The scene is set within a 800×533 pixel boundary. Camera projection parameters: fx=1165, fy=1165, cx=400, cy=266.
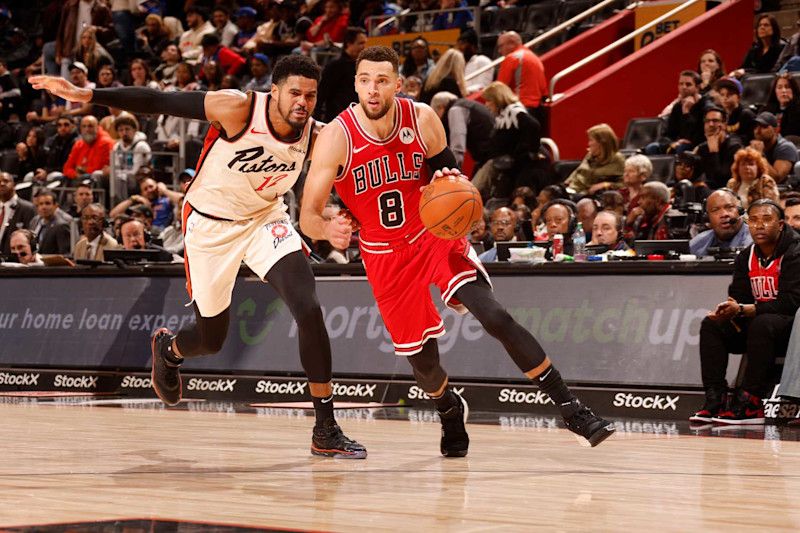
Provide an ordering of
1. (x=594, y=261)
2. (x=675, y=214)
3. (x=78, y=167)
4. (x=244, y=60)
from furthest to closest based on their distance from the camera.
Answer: (x=244, y=60), (x=78, y=167), (x=675, y=214), (x=594, y=261)

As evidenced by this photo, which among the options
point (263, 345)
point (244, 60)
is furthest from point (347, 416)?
point (244, 60)

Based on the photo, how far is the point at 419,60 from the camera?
50.8 ft

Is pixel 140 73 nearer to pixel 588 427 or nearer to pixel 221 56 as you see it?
pixel 221 56

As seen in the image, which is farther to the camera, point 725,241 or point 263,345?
point 263,345

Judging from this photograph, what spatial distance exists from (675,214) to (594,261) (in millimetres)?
1466

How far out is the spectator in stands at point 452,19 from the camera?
16.8 m

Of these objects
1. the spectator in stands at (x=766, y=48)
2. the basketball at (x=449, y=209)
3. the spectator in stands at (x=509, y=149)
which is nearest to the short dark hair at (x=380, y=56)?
the basketball at (x=449, y=209)

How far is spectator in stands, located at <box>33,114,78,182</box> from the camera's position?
1730 centimetres

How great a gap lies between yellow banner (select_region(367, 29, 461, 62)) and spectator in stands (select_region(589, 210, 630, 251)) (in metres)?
7.04

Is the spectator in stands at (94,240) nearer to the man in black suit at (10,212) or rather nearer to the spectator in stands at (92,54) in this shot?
the man in black suit at (10,212)

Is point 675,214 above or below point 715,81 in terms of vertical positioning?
below

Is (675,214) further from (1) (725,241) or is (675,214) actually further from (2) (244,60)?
(2) (244,60)

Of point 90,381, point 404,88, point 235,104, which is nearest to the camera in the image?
point 235,104

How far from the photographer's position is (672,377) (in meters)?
8.42
